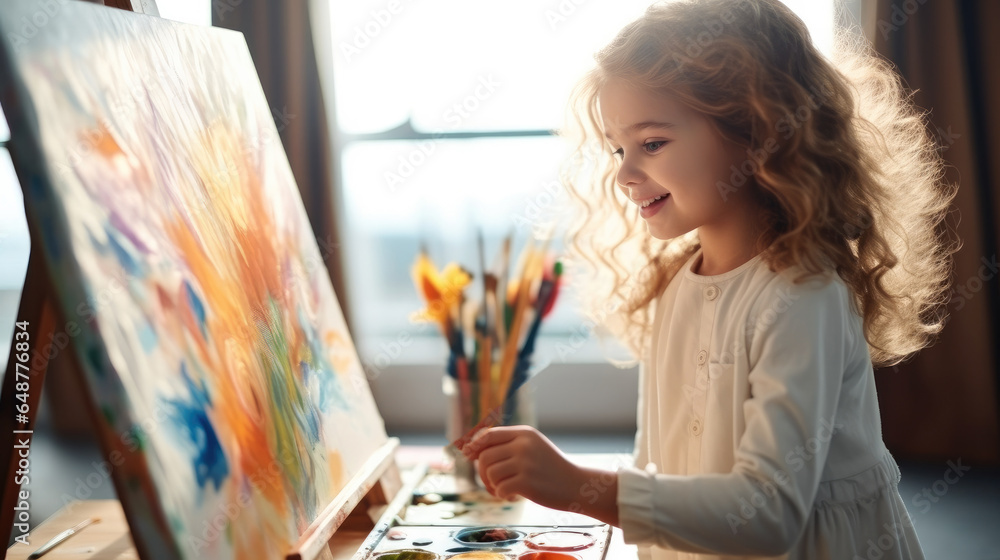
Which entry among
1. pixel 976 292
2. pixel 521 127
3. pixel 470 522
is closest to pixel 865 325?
pixel 470 522

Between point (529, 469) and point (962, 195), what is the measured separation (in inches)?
81.9

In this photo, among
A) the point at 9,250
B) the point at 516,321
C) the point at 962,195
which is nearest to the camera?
the point at 516,321

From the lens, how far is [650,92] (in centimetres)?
106

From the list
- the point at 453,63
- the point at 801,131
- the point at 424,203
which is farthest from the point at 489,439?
the point at 453,63

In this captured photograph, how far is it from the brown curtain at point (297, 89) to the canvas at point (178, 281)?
51.7 inches

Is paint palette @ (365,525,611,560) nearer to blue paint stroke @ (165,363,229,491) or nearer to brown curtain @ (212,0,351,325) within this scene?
blue paint stroke @ (165,363,229,491)

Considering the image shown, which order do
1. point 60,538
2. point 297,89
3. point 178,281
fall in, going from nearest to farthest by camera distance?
point 178,281 < point 60,538 < point 297,89

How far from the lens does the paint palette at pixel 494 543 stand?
117cm

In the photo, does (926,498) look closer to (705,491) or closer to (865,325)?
(865,325)

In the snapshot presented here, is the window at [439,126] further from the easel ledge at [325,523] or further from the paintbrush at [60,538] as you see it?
the paintbrush at [60,538]

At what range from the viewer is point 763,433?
3.01 feet

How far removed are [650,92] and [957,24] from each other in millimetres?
1884

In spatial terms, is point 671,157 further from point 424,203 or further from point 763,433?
point 424,203

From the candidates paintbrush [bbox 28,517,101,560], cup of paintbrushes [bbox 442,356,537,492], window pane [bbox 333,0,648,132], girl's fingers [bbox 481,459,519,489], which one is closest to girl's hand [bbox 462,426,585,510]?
girl's fingers [bbox 481,459,519,489]
